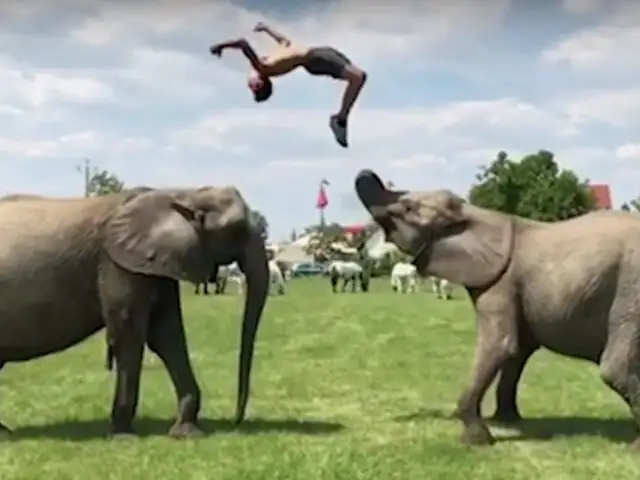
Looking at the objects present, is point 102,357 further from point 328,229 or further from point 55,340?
point 328,229

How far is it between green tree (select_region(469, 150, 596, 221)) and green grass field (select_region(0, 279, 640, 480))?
6493 cm

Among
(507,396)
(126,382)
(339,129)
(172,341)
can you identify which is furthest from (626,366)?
(126,382)

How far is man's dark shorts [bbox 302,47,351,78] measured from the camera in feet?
32.6

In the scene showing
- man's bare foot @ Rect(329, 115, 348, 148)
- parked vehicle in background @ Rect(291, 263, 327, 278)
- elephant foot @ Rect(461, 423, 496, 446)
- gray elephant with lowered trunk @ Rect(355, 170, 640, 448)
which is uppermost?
man's bare foot @ Rect(329, 115, 348, 148)

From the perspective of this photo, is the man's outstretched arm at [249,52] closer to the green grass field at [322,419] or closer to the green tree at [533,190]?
the green grass field at [322,419]

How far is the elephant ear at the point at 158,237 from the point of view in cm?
990

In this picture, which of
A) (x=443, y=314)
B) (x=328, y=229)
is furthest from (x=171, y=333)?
(x=328, y=229)

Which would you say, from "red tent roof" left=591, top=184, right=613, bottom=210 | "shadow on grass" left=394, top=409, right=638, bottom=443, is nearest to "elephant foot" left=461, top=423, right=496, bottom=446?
"shadow on grass" left=394, top=409, right=638, bottom=443

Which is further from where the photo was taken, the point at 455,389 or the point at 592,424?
the point at 455,389

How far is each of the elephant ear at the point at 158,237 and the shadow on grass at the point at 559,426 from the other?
2623 millimetres

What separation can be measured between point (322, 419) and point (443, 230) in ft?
7.56

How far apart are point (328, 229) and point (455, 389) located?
79535 millimetres

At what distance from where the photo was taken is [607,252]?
938cm

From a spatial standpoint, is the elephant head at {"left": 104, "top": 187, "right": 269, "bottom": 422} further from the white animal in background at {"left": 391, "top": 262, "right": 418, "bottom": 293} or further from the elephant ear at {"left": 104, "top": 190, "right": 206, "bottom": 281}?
the white animal in background at {"left": 391, "top": 262, "right": 418, "bottom": 293}
